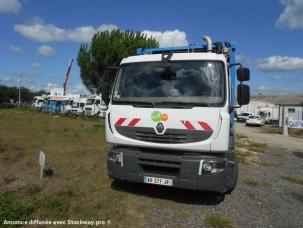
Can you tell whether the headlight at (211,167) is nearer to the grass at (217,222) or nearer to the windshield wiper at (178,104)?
the grass at (217,222)

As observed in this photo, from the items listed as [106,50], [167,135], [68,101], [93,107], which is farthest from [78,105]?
[167,135]

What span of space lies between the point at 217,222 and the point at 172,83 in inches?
99.7

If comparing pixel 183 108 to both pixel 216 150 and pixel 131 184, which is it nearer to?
pixel 216 150

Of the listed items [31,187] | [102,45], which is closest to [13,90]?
[102,45]

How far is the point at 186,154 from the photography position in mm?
5746

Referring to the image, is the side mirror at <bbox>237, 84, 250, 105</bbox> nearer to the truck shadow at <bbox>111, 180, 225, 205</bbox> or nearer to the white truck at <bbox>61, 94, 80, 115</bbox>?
the truck shadow at <bbox>111, 180, 225, 205</bbox>

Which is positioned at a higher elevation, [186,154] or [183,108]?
[183,108]

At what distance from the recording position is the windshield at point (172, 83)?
19.1 feet

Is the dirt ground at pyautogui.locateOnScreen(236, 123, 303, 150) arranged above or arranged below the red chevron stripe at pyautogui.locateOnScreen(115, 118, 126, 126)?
below

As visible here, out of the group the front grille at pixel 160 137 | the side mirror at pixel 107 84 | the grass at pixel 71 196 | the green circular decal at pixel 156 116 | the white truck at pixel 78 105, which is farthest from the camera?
the white truck at pixel 78 105

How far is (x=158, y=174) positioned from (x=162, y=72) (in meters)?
1.91

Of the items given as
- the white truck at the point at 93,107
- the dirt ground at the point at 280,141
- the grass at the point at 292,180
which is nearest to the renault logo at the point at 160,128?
the grass at the point at 292,180

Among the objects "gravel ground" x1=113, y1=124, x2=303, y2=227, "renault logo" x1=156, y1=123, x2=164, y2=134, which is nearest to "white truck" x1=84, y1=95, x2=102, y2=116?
"gravel ground" x1=113, y1=124, x2=303, y2=227

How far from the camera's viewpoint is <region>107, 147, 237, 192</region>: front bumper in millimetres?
5586
